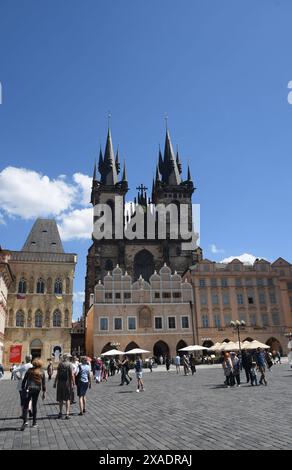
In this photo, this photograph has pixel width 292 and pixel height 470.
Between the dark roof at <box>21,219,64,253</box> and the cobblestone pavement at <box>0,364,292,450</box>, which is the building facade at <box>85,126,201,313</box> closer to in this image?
the dark roof at <box>21,219,64,253</box>

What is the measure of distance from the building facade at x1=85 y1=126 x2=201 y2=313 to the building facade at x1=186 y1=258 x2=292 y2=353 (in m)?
14.7

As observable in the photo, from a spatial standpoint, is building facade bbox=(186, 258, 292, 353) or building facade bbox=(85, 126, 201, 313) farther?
building facade bbox=(85, 126, 201, 313)

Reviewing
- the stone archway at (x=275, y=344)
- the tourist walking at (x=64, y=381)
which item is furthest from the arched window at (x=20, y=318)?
the tourist walking at (x=64, y=381)

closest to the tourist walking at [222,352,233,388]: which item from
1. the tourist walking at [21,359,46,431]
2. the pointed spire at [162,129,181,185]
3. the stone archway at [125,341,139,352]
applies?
the tourist walking at [21,359,46,431]

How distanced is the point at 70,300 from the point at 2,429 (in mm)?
38901

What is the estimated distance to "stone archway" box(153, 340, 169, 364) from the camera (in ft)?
153

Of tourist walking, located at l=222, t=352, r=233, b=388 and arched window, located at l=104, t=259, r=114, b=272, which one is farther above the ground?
arched window, located at l=104, t=259, r=114, b=272

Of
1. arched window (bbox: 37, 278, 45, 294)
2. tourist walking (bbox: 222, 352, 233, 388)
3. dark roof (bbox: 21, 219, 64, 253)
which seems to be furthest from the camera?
dark roof (bbox: 21, 219, 64, 253)

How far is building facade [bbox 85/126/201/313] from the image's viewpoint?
6400 centimetres

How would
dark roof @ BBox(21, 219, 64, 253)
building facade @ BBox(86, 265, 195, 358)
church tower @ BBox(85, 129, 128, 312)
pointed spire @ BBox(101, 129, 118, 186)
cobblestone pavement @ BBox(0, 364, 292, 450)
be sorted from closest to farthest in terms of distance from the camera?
cobblestone pavement @ BBox(0, 364, 292, 450), building facade @ BBox(86, 265, 195, 358), dark roof @ BBox(21, 219, 64, 253), church tower @ BBox(85, 129, 128, 312), pointed spire @ BBox(101, 129, 118, 186)

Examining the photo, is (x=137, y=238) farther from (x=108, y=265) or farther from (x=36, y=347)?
(x=36, y=347)

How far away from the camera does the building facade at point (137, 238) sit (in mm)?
64000

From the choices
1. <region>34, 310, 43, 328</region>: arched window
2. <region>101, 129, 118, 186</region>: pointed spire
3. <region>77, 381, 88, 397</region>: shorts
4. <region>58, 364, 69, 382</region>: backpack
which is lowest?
<region>77, 381, 88, 397</region>: shorts
